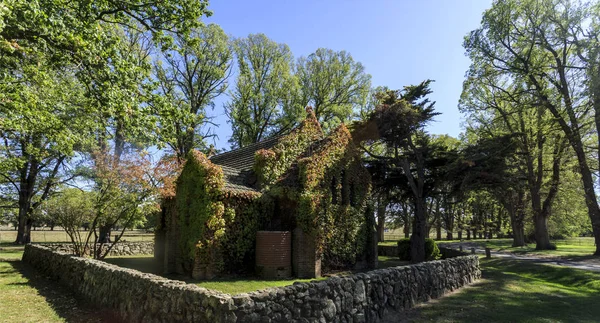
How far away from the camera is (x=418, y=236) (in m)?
21.4

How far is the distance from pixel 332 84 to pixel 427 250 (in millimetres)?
20723

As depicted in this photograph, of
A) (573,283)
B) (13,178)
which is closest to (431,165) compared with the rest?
(573,283)

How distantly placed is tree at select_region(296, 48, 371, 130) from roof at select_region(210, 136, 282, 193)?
1778 cm

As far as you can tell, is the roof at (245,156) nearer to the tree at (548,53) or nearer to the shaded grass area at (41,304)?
the shaded grass area at (41,304)

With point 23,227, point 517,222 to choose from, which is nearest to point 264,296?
point 517,222

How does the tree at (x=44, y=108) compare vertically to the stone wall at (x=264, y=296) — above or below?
above

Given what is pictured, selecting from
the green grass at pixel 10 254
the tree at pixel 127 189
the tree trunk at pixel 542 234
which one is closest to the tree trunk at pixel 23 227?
the green grass at pixel 10 254

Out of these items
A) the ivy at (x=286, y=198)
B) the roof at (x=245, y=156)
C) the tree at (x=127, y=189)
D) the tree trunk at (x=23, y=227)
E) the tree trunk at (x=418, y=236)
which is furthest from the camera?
the tree trunk at (x=23, y=227)

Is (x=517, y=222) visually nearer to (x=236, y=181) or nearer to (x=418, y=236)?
(x=418, y=236)

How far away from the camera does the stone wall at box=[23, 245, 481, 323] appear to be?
5.71 meters

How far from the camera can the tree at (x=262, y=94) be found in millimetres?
35156

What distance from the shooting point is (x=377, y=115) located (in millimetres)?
19938

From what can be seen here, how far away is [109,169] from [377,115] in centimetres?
1451

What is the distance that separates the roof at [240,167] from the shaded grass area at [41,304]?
608 cm
